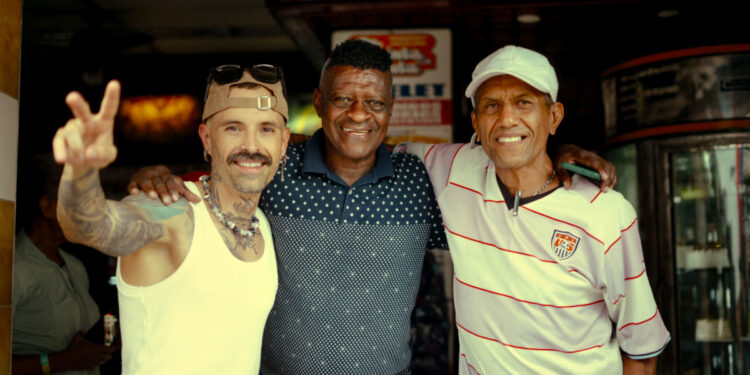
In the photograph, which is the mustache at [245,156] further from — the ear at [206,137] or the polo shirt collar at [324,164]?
the polo shirt collar at [324,164]

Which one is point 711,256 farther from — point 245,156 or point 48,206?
point 48,206

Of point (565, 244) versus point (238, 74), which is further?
point (565, 244)

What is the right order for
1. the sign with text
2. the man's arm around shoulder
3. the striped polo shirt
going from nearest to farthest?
the striped polo shirt, the man's arm around shoulder, the sign with text

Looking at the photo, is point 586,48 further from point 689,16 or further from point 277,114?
point 277,114

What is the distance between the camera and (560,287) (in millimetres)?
2445

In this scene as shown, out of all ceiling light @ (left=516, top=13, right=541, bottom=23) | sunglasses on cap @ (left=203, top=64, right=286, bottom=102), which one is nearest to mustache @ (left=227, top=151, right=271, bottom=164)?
sunglasses on cap @ (left=203, top=64, right=286, bottom=102)

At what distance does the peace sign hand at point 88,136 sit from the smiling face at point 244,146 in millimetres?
666

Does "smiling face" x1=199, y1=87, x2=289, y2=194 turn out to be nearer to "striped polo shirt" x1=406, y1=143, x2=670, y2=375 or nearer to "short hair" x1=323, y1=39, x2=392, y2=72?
"short hair" x1=323, y1=39, x2=392, y2=72

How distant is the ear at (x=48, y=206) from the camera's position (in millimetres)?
3426

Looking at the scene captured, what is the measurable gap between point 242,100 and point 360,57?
732 mm

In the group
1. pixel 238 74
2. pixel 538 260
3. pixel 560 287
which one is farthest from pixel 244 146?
pixel 560 287

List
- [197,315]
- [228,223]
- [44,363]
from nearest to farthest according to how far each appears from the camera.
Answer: [197,315] < [228,223] < [44,363]

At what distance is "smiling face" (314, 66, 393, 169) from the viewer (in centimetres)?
264

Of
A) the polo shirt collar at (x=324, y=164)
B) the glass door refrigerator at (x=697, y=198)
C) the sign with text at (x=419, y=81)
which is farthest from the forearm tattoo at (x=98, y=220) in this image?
the glass door refrigerator at (x=697, y=198)
